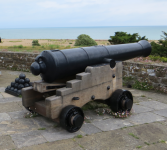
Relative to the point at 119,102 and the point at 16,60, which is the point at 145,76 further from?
the point at 16,60

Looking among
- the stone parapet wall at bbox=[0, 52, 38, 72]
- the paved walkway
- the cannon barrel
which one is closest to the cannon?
the cannon barrel

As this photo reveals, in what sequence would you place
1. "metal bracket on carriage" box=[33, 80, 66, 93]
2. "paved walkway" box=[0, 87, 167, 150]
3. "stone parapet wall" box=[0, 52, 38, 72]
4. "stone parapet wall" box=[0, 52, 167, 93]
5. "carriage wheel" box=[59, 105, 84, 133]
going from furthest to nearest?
1. "stone parapet wall" box=[0, 52, 38, 72]
2. "stone parapet wall" box=[0, 52, 167, 93]
3. "metal bracket on carriage" box=[33, 80, 66, 93]
4. "carriage wheel" box=[59, 105, 84, 133]
5. "paved walkway" box=[0, 87, 167, 150]

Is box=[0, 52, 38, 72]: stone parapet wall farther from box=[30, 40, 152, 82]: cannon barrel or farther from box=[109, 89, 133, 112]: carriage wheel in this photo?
box=[109, 89, 133, 112]: carriage wheel

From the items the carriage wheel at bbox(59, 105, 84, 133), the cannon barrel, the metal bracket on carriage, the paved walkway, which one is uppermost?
the cannon barrel

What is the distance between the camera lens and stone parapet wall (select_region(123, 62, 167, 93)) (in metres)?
5.99

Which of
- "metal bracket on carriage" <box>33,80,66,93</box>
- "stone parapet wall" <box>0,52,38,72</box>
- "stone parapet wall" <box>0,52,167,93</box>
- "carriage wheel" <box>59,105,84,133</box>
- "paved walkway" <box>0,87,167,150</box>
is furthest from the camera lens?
"stone parapet wall" <box>0,52,38,72</box>

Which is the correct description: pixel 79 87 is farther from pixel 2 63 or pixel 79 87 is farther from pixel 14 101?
pixel 2 63

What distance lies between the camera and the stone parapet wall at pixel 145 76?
599 centimetres

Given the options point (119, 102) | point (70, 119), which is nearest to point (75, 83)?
point (70, 119)

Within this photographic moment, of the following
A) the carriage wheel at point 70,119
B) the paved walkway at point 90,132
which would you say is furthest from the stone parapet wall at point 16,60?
the carriage wheel at point 70,119

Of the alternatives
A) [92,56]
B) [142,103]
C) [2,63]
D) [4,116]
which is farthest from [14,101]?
[2,63]

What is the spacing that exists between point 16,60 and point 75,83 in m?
5.82

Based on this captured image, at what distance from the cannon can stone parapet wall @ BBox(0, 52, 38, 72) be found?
15.5ft

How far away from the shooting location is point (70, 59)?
3621 millimetres
